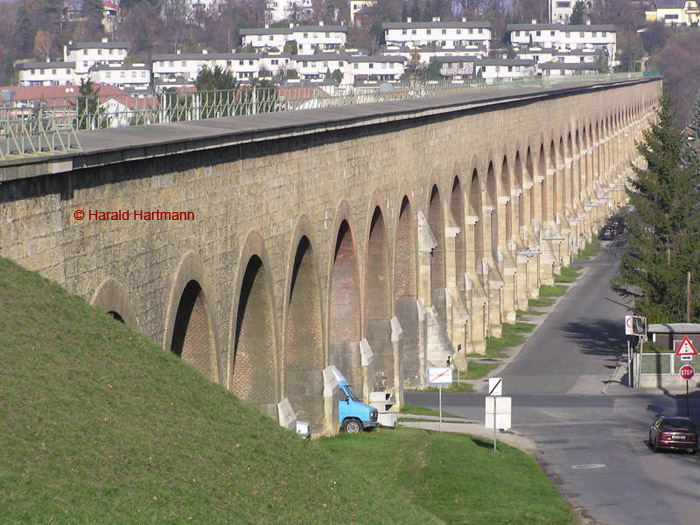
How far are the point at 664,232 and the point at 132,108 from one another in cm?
3466

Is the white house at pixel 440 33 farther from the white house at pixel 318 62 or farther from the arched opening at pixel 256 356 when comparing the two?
the arched opening at pixel 256 356

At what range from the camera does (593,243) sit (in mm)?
94312

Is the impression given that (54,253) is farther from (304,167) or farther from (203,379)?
(304,167)

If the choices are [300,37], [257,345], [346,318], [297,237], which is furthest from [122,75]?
[300,37]

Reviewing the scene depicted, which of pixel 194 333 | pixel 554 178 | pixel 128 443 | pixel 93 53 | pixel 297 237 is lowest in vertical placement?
pixel 554 178

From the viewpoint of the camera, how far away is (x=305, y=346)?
3269 centimetres

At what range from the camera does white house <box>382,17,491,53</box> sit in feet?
609

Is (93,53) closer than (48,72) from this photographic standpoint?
No

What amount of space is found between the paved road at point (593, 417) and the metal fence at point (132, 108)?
10.7 meters

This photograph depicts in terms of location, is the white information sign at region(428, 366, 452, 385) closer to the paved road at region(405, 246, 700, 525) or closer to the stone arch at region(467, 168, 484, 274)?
the paved road at region(405, 246, 700, 525)

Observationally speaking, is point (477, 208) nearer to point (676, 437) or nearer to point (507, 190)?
point (507, 190)

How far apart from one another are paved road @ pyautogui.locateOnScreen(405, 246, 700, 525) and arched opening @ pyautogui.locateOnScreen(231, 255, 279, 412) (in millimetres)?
6851

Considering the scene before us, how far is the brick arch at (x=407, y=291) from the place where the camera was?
44.3 meters

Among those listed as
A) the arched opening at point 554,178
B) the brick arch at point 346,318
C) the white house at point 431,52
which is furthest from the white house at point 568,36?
the brick arch at point 346,318
